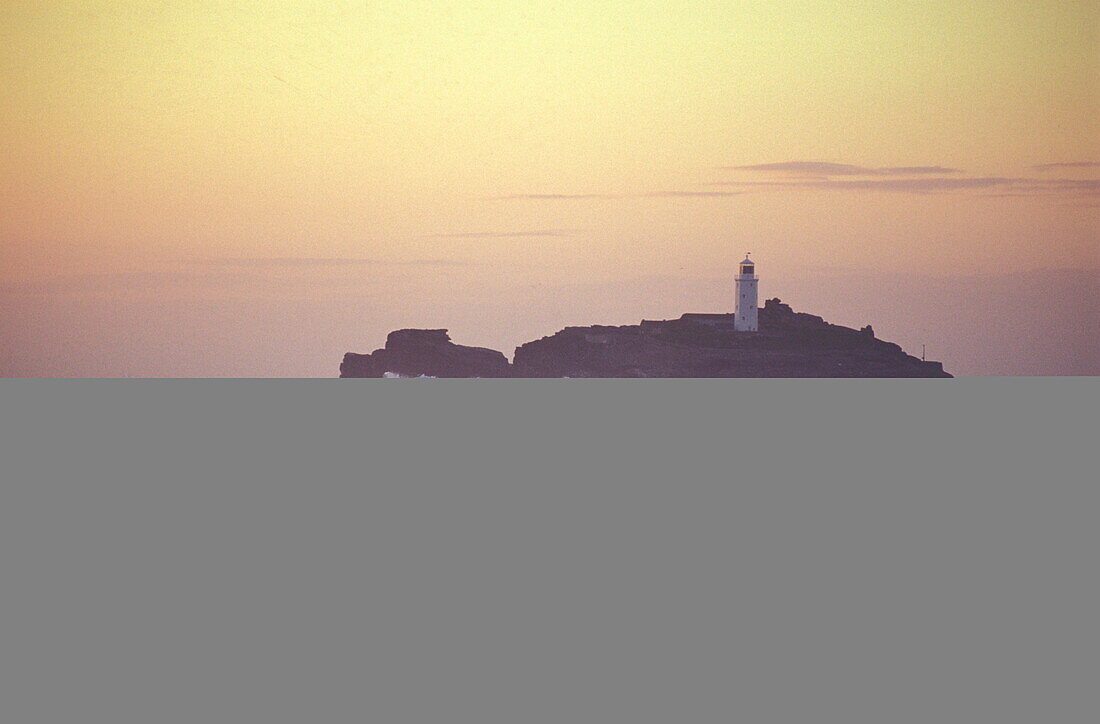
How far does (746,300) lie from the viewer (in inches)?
1350

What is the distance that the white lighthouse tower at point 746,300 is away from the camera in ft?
102

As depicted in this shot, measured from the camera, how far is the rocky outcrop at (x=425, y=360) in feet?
117

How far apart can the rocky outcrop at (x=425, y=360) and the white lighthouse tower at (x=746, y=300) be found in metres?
5.96

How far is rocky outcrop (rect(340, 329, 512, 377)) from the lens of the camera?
35.6 metres

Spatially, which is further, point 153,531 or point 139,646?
point 153,531

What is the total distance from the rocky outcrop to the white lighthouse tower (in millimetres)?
5959

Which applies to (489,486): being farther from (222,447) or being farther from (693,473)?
(222,447)

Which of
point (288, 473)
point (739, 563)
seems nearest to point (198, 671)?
point (739, 563)

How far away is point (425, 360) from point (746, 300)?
8.73 meters

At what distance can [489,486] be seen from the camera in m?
12.6

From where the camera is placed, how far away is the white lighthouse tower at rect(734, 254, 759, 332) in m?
31.2

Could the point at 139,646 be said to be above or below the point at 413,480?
below

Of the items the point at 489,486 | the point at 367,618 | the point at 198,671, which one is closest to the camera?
the point at 198,671

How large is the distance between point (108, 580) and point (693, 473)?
567 cm
